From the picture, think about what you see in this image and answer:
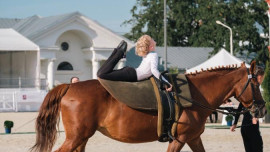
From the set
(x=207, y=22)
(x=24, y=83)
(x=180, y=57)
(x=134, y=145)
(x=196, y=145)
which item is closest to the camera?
(x=196, y=145)

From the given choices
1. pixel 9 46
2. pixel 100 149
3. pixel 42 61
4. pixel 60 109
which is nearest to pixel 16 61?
pixel 42 61

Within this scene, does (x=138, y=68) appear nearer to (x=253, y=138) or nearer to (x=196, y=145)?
(x=196, y=145)

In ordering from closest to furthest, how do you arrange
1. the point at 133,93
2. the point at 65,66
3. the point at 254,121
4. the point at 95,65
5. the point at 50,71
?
1. the point at 133,93
2. the point at 254,121
3. the point at 50,71
4. the point at 95,65
5. the point at 65,66

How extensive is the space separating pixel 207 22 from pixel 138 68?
60200 millimetres

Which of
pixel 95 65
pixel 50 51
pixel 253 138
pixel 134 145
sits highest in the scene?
pixel 50 51

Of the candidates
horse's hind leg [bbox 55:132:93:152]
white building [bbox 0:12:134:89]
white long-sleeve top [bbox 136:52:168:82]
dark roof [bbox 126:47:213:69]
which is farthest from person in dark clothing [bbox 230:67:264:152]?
dark roof [bbox 126:47:213:69]

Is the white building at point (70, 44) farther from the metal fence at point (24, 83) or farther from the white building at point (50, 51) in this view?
the metal fence at point (24, 83)

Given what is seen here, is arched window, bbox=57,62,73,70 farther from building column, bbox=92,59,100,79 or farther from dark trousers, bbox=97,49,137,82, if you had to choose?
dark trousers, bbox=97,49,137,82

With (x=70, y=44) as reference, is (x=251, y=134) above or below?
below

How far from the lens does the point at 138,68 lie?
9.10 metres

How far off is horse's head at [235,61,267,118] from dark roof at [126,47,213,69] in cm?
4916

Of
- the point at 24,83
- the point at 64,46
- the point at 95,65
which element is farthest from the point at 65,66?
the point at 24,83

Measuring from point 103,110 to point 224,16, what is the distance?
5828 centimetres

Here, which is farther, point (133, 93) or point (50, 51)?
point (50, 51)
